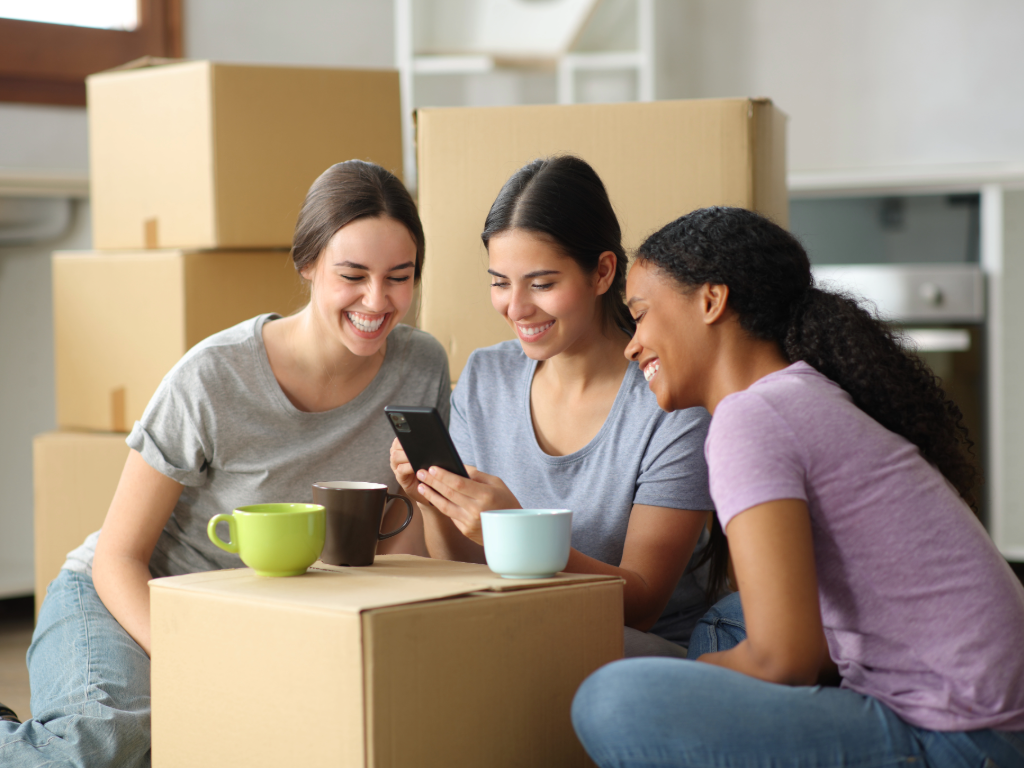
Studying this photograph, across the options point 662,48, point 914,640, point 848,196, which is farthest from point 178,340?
point 662,48

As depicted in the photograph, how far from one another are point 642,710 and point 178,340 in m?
1.14

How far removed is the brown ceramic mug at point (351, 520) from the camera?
1.02m

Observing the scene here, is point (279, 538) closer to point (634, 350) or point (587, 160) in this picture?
point (634, 350)

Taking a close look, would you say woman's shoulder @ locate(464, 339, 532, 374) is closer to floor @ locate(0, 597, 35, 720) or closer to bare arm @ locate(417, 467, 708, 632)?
bare arm @ locate(417, 467, 708, 632)

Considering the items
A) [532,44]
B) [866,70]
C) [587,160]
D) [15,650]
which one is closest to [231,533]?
[587,160]

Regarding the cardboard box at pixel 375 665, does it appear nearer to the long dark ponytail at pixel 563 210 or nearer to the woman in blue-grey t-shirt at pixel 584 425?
the woman in blue-grey t-shirt at pixel 584 425

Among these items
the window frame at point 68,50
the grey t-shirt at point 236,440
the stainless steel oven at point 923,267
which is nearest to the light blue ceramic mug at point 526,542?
the grey t-shirt at point 236,440

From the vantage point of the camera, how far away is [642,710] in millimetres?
881

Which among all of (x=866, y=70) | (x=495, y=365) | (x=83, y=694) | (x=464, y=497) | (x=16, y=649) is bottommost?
(x=16, y=649)

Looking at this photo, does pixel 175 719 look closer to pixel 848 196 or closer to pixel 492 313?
pixel 492 313

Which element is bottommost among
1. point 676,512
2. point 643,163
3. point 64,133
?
Answer: point 676,512

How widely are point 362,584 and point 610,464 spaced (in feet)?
1.42

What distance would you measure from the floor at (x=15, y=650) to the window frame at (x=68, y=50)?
117 cm

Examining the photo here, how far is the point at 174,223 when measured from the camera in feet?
5.83
